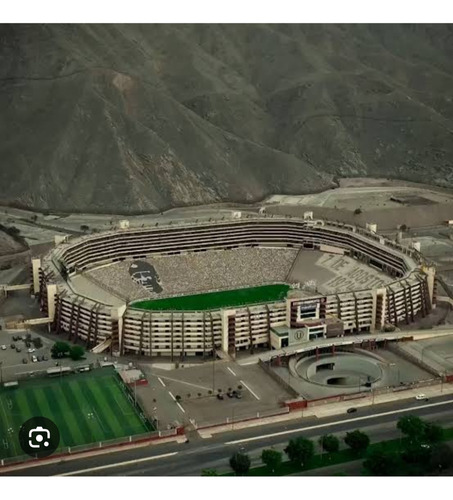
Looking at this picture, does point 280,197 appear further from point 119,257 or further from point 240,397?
point 240,397

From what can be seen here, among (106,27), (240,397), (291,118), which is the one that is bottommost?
(240,397)

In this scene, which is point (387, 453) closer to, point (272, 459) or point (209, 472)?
point (272, 459)

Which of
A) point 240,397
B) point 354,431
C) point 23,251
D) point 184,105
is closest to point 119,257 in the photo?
point 23,251

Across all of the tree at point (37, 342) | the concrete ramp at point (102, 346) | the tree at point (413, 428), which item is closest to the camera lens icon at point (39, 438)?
the concrete ramp at point (102, 346)

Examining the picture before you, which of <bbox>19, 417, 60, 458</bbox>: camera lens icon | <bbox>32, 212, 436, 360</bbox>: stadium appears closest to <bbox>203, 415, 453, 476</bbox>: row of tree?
<bbox>19, 417, 60, 458</bbox>: camera lens icon

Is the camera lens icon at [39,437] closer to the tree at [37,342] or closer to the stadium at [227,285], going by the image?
the stadium at [227,285]

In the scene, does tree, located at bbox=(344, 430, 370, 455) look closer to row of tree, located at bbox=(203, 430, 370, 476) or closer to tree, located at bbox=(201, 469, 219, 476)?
row of tree, located at bbox=(203, 430, 370, 476)
